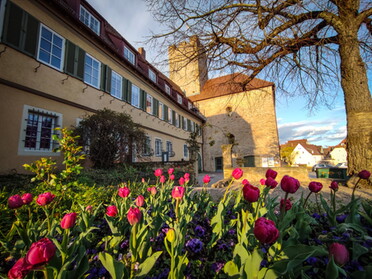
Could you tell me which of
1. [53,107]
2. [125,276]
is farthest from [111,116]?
[125,276]

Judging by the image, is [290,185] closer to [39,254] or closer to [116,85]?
[39,254]

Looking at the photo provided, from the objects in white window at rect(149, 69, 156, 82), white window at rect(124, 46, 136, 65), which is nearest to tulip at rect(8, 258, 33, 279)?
white window at rect(124, 46, 136, 65)

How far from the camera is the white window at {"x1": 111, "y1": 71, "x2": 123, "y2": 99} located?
31.2 ft

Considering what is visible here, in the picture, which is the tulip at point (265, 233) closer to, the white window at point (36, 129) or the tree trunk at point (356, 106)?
the tree trunk at point (356, 106)

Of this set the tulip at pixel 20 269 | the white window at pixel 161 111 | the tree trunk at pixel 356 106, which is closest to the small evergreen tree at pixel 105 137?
the tulip at pixel 20 269

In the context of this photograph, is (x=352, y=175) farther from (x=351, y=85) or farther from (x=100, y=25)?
(x=100, y=25)

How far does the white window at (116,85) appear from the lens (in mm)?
9503

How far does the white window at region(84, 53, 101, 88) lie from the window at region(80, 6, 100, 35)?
1741 millimetres

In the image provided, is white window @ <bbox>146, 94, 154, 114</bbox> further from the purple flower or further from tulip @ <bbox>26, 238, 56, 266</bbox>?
tulip @ <bbox>26, 238, 56, 266</bbox>

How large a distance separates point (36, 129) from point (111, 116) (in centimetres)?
246

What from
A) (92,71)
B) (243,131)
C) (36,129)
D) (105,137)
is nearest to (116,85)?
(92,71)

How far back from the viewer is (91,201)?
2.39 metres

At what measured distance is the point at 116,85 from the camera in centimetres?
982

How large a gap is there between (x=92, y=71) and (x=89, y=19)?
2.68 meters
